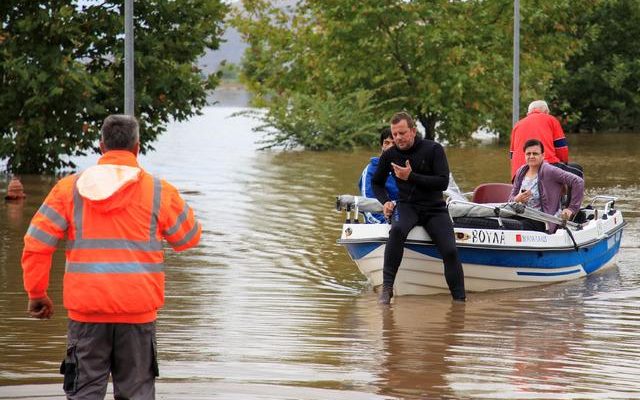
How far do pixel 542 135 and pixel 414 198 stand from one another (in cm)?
397

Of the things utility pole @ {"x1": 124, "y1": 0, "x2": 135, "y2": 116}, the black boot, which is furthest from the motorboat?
utility pole @ {"x1": 124, "y1": 0, "x2": 135, "y2": 116}

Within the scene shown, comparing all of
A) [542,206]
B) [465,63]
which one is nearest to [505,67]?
[465,63]

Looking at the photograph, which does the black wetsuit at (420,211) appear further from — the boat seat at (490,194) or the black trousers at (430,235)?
the boat seat at (490,194)

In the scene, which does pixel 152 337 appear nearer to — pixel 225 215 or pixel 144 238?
pixel 144 238

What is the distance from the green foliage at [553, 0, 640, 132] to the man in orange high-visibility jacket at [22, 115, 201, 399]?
5027 cm

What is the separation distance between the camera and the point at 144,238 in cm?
674

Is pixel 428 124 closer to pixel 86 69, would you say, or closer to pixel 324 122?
pixel 324 122

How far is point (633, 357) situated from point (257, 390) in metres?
2.87

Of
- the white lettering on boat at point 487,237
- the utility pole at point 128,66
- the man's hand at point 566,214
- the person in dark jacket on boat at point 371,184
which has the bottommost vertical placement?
the white lettering on boat at point 487,237

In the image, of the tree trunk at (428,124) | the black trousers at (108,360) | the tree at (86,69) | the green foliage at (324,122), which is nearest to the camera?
the black trousers at (108,360)

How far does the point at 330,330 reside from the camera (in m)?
11.2

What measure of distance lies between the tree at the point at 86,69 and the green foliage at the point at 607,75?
28722 millimetres

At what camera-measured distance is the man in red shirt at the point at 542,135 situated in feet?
54.1

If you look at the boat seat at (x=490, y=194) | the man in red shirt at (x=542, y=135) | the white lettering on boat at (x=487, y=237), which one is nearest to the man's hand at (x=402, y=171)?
the white lettering on boat at (x=487, y=237)
